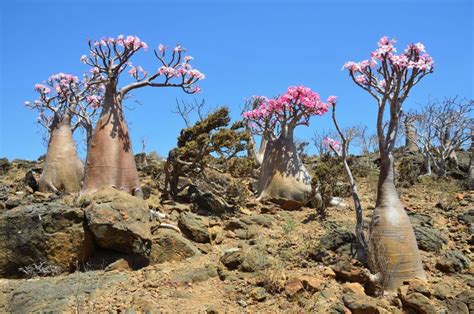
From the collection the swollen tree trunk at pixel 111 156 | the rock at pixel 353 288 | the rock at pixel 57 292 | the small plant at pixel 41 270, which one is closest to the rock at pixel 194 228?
the swollen tree trunk at pixel 111 156

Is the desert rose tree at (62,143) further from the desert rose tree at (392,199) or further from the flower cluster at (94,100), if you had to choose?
the desert rose tree at (392,199)

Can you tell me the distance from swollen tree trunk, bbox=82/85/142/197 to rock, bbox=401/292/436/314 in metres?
3.95

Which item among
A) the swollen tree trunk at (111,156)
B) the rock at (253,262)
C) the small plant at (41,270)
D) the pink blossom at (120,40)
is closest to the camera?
the rock at (253,262)

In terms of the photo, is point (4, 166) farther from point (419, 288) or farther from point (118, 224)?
point (419, 288)

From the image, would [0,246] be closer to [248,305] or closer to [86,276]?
[86,276]

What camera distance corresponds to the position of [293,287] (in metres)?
3.87

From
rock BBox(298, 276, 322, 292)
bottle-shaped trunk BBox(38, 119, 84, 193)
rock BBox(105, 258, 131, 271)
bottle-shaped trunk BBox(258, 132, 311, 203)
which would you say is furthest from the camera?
bottle-shaped trunk BBox(38, 119, 84, 193)

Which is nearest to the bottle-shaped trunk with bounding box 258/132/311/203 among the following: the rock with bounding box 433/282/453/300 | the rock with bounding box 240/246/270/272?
the rock with bounding box 240/246/270/272

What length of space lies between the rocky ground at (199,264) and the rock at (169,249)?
0.04 ft

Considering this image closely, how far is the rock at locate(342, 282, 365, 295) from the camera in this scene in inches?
153

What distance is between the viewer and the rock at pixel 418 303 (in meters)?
3.48

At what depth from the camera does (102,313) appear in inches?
140

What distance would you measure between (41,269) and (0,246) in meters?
0.62

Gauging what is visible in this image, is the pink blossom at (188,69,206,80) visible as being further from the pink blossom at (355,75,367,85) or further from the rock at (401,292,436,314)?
the rock at (401,292,436,314)
